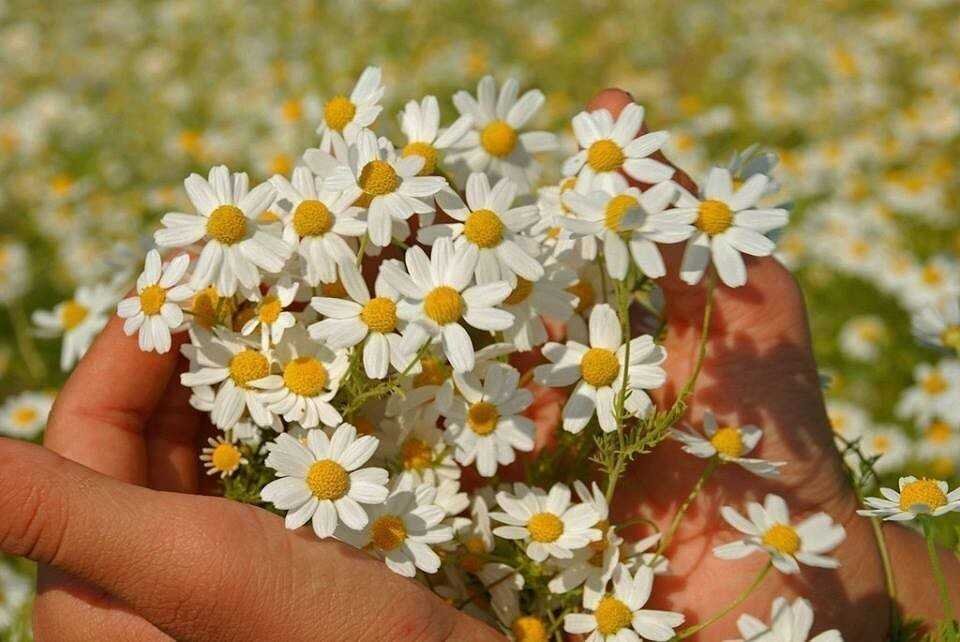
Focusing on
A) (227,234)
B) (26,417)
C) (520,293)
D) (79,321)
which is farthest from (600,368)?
(26,417)

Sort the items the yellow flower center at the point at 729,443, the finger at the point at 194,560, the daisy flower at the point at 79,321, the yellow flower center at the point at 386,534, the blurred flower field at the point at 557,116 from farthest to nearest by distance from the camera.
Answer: the blurred flower field at the point at 557,116 < the daisy flower at the point at 79,321 < the yellow flower center at the point at 729,443 < the yellow flower center at the point at 386,534 < the finger at the point at 194,560

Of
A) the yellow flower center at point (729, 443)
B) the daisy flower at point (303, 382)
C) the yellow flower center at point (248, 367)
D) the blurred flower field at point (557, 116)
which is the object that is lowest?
the blurred flower field at point (557, 116)

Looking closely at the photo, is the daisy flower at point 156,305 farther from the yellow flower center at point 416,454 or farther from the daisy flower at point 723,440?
the daisy flower at point 723,440

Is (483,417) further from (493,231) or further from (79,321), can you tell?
(79,321)

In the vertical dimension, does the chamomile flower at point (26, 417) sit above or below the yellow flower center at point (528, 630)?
below

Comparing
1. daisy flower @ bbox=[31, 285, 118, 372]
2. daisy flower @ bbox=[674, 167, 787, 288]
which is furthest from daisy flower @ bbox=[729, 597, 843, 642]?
daisy flower @ bbox=[31, 285, 118, 372]

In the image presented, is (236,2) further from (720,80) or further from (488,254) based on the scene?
(488,254)

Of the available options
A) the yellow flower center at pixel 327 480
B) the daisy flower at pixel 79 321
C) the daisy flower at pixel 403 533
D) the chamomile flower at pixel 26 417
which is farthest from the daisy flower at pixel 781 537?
the chamomile flower at pixel 26 417

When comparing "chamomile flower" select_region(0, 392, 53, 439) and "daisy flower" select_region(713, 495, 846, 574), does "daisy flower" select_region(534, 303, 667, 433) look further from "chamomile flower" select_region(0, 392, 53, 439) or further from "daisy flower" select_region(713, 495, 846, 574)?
"chamomile flower" select_region(0, 392, 53, 439)

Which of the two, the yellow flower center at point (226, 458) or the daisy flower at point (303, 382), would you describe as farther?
the yellow flower center at point (226, 458)
